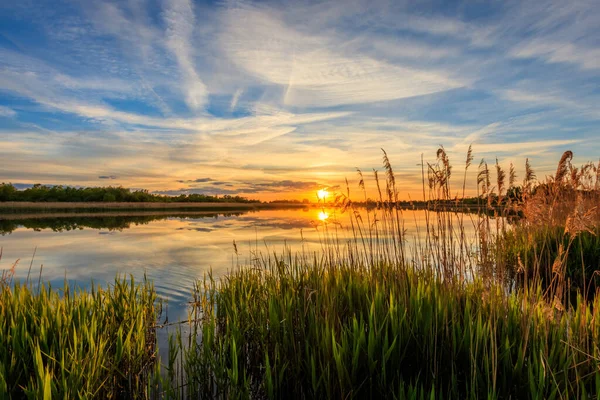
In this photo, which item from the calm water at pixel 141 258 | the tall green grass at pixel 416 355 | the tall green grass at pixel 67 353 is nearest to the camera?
the tall green grass at pixel 416 355

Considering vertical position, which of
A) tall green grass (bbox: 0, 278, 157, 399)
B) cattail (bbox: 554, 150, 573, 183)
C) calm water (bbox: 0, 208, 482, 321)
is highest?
cattail (bbox: 554, 150, 573, 183)

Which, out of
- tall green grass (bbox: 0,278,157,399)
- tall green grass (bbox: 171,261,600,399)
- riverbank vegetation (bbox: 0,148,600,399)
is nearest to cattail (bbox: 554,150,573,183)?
riverbank vegetation (bbox: 0,148,600,399)

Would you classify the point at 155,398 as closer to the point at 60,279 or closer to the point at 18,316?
the point at 18,316

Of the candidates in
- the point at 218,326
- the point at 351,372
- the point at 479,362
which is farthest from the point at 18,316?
the point at 479,362

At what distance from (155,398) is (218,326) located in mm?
1803

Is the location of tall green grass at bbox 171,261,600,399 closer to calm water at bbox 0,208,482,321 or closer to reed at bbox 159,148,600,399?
reed at bbox 159,148,600,399

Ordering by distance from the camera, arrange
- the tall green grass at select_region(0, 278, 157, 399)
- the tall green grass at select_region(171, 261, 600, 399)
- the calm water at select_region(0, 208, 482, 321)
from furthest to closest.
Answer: the calm water at select_region(0, 208, 482, 321), the tall green grass at select_region(0, 278, 157, 399), the tall green grass at select_region(171, 261, 600, 399)

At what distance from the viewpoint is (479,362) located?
362 cm

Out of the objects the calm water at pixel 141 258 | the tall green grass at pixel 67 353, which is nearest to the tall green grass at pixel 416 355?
the tall green grass at pixel 67 353

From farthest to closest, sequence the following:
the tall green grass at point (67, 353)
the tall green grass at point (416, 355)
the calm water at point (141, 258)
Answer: the calm water at point (141, 258) → the tall green grass at point (67, 353) → the tall green grass at point (416, 355)

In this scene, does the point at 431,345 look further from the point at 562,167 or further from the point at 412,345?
the point at 562,167

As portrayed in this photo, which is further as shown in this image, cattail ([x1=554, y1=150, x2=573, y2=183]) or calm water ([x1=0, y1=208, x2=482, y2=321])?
calm water ([x1=0, y1=208, x2=482, y2=321])

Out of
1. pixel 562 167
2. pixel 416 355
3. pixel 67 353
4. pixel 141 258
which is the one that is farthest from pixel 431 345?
pixel 141 258

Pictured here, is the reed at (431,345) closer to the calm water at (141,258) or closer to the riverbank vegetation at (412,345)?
the riverbank vegetation at (412,345)
